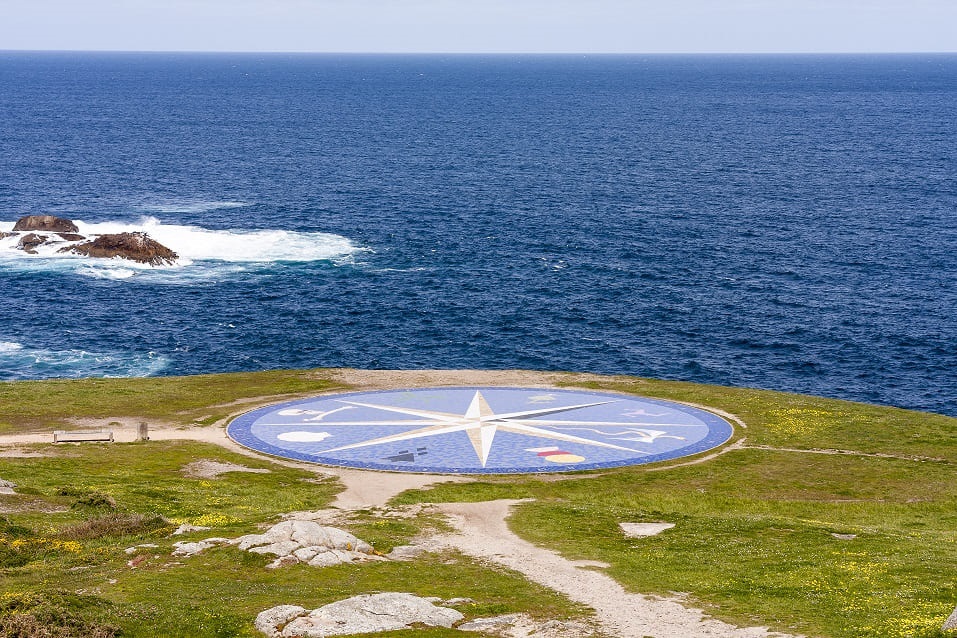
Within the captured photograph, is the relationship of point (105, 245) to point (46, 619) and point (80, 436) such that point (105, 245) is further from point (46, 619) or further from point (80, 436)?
point (46, 619)

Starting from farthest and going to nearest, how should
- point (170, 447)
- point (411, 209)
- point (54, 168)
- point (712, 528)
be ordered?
point (54, 168), point (411, 209), point (170, 447), point (712, 528)

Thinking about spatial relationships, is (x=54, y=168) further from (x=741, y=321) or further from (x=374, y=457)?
(x=374, y=457)

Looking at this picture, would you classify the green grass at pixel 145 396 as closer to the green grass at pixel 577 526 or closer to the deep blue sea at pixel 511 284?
the green grass at pixel 577 526

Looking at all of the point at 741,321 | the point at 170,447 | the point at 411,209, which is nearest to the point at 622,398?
the point at 170,447

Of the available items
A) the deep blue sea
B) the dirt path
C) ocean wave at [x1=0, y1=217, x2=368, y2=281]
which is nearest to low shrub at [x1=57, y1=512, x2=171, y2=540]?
the dirt path

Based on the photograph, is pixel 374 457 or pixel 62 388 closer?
pixel 374 457

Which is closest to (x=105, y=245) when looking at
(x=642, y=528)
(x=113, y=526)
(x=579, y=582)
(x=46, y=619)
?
(x=113, y=526)

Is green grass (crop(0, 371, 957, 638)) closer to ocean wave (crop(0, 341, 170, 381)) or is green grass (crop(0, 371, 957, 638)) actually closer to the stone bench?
the stone bench
